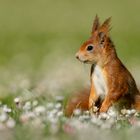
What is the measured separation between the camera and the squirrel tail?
30.4 feet

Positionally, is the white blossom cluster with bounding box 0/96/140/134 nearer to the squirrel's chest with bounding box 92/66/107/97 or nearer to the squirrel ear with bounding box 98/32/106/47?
the squirrel's chest with bounding box 92/66/107/97

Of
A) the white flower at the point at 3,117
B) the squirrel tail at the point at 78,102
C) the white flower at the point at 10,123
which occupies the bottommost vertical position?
the white flower at the point at 10,123

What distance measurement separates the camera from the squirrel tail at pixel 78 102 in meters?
9.27

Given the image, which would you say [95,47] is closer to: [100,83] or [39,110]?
[100,83]

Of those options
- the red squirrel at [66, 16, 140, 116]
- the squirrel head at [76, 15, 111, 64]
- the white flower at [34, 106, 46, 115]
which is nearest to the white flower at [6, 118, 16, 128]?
the white flower at [34, 106, 46, 115]

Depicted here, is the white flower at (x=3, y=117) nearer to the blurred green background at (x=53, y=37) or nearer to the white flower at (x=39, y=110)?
the white flower at (x=39, y=110)

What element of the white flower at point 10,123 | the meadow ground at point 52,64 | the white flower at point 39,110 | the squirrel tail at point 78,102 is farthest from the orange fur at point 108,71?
the white flower at point 10,123

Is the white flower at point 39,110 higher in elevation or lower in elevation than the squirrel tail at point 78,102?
lower

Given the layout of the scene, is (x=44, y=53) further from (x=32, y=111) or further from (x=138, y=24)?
(x=32, y=111)

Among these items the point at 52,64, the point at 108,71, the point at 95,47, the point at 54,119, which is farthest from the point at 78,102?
the point at 52,64

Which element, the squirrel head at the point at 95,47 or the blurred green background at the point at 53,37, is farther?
the blurred green background at the point at 53,37

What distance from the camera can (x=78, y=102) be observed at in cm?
945

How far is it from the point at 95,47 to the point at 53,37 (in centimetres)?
1139

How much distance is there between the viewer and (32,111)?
24.6 feet
